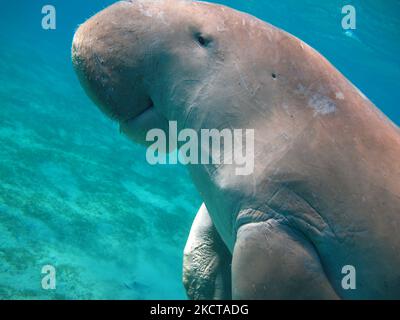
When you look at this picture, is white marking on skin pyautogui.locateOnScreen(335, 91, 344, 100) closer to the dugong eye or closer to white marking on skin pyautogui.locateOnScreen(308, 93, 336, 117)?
white marking on skin pyautogui.locateOnScreen(308, 93, 336, 117)

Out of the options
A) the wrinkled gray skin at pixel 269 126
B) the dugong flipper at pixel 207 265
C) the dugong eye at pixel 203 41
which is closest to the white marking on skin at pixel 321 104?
the wrinkled gray skin at pixel 269 126

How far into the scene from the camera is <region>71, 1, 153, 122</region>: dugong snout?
6.95 ft

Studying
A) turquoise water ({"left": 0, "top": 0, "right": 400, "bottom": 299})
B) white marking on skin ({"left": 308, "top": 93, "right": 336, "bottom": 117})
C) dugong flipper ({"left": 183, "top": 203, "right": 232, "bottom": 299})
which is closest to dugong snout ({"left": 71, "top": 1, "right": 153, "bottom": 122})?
white marking on skin ({"left": 308, "top": 93, "right": 336, "bottom": 117})

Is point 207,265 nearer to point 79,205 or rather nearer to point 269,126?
point 269,126

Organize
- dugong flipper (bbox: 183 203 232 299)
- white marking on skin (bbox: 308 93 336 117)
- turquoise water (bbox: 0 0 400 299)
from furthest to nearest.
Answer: turquoise water (bbox: 0 0 400 299)
dugong flipper (bbox: 183 203 232 299)
white marking on skin (bbox: 308 93 336 117)

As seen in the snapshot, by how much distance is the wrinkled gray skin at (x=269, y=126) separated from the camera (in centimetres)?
195

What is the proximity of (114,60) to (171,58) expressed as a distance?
1.08ft

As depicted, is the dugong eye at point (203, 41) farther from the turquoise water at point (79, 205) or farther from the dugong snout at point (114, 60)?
the turquoise water at point (79, 205)

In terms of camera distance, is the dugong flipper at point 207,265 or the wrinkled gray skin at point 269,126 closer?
the wrinkled gray skin at point 269,126

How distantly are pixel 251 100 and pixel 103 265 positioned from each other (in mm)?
5031

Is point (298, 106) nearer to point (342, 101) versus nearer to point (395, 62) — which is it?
point (342, 101)

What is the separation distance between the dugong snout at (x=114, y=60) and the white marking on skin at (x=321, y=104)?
3.18 ft

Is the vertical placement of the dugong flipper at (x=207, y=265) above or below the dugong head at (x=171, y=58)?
below

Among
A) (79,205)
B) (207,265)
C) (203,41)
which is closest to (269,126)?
(203,41)
